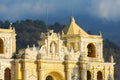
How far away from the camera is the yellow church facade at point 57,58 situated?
5188 centimetres

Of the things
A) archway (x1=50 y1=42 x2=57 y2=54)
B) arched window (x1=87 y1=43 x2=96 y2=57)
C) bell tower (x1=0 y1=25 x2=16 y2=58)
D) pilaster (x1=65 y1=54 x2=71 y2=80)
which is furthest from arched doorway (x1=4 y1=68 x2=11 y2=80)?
arched window (x1=87 y1=43 x2=96 y2=57)

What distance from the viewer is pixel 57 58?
54.0 m

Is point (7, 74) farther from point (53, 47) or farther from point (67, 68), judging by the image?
point (67, 68)

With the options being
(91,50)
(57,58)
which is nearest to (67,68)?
(57,58)

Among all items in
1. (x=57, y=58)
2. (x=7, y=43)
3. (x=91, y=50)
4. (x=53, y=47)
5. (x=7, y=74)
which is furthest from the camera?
(x=91, y=50)

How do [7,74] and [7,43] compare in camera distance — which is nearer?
[7,74]

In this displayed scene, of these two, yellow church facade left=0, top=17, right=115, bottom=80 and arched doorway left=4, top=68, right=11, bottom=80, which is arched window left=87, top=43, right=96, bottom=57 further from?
arched doorway left=4, top=68, right=11, bottom=80

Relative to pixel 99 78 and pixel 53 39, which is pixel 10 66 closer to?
pixel 53 39

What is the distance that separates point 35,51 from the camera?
2064 inches

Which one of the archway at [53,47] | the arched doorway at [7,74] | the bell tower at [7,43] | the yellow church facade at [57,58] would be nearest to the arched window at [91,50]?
the yellow church facade at [57,58]

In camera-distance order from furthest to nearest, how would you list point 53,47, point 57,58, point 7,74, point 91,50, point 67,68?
point 91,50 → point 67,68 → point 57,58 → point 53,47 → point 7,74

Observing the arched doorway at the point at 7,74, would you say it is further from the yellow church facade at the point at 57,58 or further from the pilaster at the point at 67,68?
the pilaster at the point at 67,68

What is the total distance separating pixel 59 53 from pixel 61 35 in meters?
3.16

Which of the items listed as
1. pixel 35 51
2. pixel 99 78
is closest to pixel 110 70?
pixel 99 78
